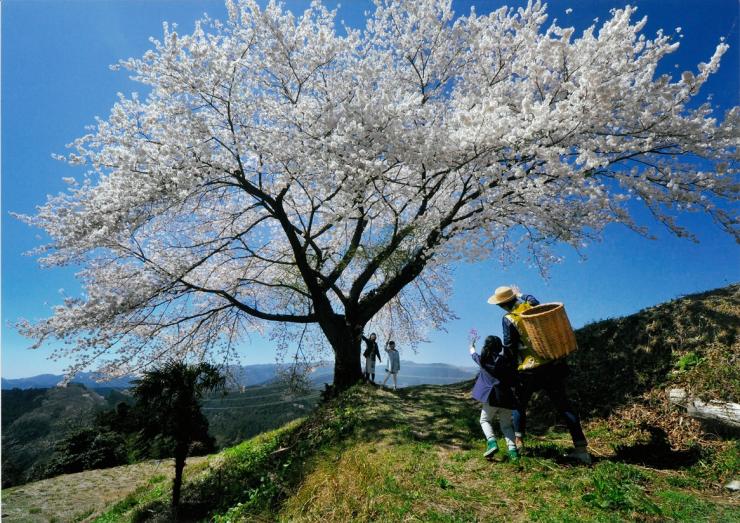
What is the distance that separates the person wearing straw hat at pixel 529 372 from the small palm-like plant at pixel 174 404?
5665mm

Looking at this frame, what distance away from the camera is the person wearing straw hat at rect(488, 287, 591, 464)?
14.2 feet

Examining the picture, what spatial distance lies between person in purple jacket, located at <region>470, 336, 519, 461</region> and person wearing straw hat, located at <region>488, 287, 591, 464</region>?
14cm

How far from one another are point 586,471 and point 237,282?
941 centimetres

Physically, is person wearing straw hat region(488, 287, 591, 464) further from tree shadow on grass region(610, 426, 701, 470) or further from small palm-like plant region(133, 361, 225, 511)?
small palm-like plant region(133, 361, 225, 511)

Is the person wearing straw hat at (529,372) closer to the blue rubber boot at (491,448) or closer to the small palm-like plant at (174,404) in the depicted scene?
the blue rubber boot at (491,448)

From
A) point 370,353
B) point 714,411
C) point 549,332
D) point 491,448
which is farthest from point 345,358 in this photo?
point 714,411

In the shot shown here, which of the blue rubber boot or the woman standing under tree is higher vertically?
the woman standing under tree

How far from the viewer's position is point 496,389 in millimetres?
4547

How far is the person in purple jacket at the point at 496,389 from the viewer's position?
14.8ft

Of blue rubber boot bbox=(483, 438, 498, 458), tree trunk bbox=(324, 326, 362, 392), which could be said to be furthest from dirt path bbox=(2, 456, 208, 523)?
blue rubber boot bbox=(483, 438, 498, 458)

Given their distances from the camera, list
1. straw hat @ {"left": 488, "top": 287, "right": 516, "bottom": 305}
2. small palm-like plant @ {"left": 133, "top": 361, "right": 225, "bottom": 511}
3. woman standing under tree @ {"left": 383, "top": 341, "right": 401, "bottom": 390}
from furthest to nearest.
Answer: woman standing under tree @ {"left": 383, "top": 341, "right": 401, "bottom": 390} → small palm-like plant @ {"left": 133, "top": 361, "right": 225, "bottom": 511} → straw hat @ {"left": 488, "top": 287, "right": 516, "bottom": 305}

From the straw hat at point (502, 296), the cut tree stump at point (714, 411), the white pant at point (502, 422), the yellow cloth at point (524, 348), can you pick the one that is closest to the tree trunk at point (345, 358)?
the white pant at point (502, 422)

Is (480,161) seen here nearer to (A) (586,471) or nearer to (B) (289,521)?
(A) (586,471)

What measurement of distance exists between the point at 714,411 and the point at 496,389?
2.85m
